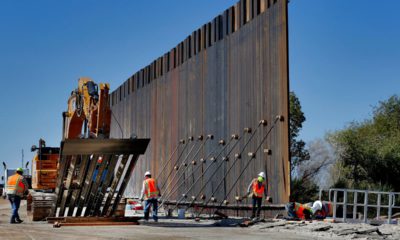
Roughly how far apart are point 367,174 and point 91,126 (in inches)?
753

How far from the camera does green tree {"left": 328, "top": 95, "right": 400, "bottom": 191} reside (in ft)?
123

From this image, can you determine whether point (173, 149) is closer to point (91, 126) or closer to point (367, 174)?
point (91, 126)

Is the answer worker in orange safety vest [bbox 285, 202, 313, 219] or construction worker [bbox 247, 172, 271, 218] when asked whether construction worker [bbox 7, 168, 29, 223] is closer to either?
construction worker [bbox 247, 172, 271, 218]

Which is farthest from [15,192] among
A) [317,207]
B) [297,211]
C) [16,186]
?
[317,207]

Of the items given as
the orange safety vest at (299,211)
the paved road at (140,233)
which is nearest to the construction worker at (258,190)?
the orange safety vest at (299,211)

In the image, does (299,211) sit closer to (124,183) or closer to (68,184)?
(124,183)

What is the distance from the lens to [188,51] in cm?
2938

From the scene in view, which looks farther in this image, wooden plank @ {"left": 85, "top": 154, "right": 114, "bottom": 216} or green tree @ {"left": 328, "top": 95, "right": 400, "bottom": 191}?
green tree @ {"left": 328, "top": 95, "right": 400, "bottom": 191}

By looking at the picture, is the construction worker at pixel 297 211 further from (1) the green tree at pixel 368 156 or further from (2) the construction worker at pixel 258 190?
(1) the green tree at pixel 368 156

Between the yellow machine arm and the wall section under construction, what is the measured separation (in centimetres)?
167

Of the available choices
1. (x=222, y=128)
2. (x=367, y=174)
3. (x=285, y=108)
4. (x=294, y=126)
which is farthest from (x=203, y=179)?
(x=294, y=126)

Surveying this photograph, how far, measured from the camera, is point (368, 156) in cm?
3922

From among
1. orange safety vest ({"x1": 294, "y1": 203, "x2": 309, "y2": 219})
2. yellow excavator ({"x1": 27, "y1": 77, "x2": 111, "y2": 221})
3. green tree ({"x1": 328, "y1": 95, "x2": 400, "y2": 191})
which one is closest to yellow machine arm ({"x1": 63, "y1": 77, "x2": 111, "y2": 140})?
yellow excavator ({"x1": 27, "y1": 77, "x2": 111, "y2": 221})

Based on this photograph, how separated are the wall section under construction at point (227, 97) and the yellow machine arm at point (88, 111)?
1.67 metres
